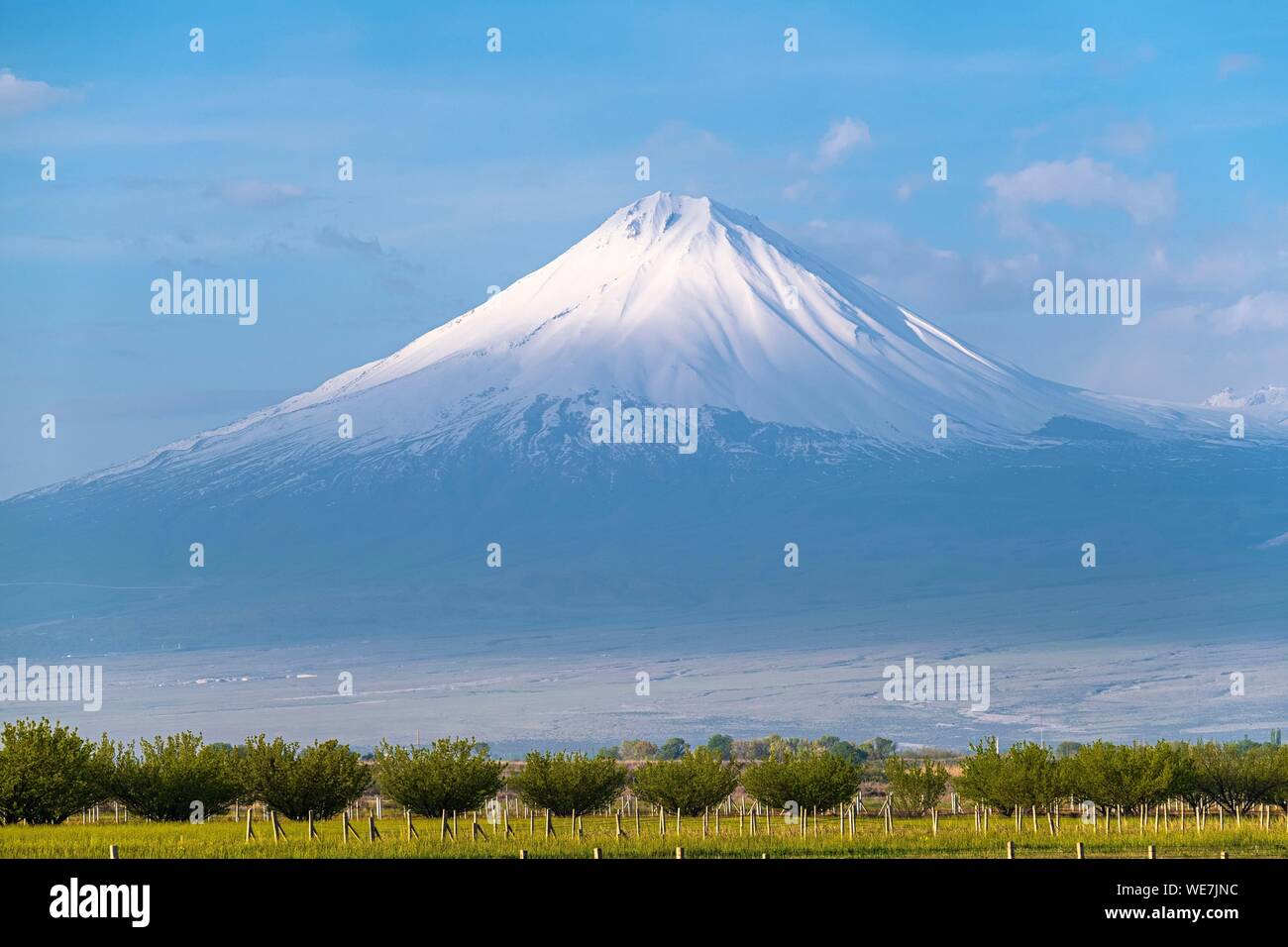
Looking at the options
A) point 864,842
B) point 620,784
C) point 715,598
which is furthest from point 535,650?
point 864,842

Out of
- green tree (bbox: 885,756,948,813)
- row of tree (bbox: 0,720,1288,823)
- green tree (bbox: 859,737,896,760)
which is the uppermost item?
row of tree (bbox: 0,720,1288,823)

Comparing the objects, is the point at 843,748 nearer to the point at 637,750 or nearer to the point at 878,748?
the point at 878,748

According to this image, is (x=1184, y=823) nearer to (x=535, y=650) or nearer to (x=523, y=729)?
(x=523, y=729)

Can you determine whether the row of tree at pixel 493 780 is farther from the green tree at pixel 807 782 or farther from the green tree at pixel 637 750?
the green tree at pixel 637 750

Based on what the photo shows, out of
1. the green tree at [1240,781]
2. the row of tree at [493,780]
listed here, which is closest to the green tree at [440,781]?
the row of tree at [493,780]

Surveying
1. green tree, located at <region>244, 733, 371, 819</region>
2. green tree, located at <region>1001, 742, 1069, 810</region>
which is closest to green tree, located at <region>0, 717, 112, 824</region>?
green tree, located at <region>244, 733, 371, 819</region>

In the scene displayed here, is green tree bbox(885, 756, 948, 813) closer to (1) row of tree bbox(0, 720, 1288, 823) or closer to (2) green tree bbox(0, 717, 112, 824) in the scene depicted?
(1) row of tree bbox(0, 720, 1288, 823)
